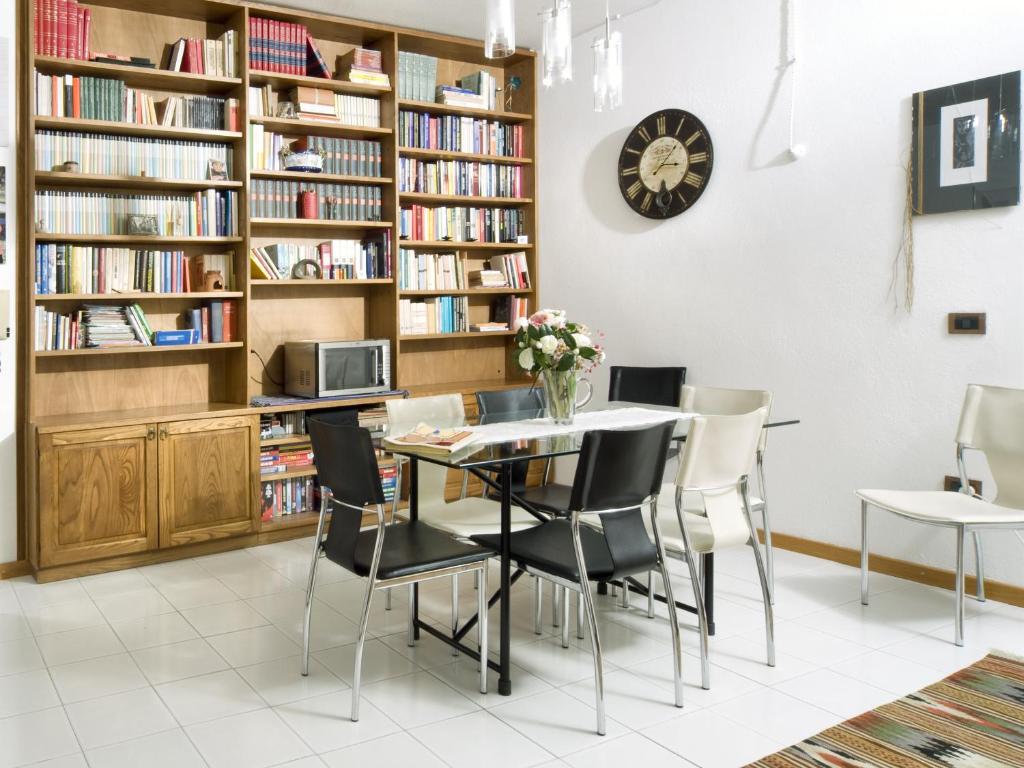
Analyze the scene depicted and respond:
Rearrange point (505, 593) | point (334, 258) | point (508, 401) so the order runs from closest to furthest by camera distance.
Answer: point (505, 593), point (508, 401), point (334, 258)

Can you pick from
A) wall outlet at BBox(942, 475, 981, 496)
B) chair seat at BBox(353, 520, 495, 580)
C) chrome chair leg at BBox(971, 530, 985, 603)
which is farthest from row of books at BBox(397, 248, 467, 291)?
chrome chair leg at BBox(971, 530, 985, 603)

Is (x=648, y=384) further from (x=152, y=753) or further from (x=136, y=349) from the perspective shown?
(x=152, y=753)

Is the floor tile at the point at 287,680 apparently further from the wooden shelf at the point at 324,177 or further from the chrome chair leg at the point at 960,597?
the wooden shelf at the point at 324,177

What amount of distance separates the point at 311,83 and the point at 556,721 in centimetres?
385

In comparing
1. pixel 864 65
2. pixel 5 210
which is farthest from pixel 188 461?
pixel 864 65

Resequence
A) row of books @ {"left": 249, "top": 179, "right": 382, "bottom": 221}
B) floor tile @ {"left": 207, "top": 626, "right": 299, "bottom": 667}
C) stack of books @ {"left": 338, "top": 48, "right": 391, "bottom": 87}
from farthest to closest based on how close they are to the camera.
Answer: stack of books @ {"left": 338, "top": 48, "right": 391, "bottom": 87} → row of books @ {"left": 249, "top": 179, "right": 382, "bottom": 221} → floor tile @ {"left": 207, "top": 626, "right": 299, "bottom": 667}

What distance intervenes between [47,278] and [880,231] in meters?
3.98

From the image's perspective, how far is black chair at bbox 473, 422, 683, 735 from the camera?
2707mm

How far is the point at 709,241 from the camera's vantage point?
494 centimetres

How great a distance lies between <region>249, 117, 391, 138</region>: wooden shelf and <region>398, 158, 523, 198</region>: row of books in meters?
0.26

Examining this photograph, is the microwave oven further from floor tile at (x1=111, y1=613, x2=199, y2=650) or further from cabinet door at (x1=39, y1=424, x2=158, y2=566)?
floor tile at (x1=111, y1=613, x2=199, y2=650)

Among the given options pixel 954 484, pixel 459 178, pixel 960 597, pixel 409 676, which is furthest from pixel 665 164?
pixel 409 676

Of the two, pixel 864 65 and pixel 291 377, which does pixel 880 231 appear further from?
pixel 291 377

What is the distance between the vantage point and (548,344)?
3.35 m
